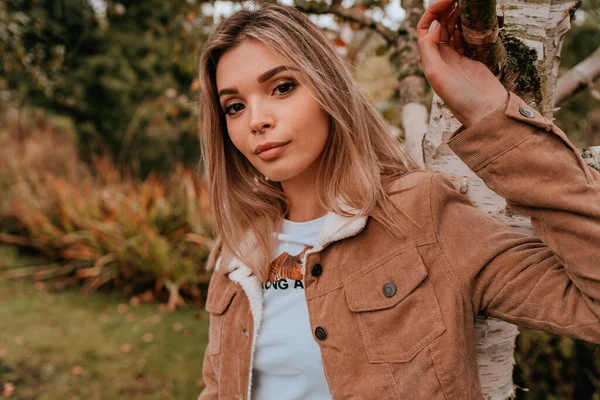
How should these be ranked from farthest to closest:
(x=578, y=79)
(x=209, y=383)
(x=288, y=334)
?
1. (x=209, y=383)
2. (x=578, y=79)
3. (x=288, y=334)

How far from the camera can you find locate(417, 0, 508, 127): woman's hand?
102 cm

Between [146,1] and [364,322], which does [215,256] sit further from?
[146,1]

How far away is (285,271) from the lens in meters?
1.57

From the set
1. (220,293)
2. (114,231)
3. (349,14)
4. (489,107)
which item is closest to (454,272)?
(489,107)

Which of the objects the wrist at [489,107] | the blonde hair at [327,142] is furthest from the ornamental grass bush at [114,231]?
the wrist at [489,107]

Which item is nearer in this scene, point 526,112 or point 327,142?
point 526,112

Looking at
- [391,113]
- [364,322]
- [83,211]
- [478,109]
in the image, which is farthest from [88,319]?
[478,109]

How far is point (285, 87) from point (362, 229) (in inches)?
19.1

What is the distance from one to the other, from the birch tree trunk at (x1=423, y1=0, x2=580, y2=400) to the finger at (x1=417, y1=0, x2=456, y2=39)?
11 centimetres

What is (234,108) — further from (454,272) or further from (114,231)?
(114,231)

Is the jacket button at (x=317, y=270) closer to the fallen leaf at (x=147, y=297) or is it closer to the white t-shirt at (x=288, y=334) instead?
the white t-shirt at (x=288, y=334)

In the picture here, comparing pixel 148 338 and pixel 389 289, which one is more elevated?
pixel 389 289

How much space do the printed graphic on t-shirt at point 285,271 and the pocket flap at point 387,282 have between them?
0.25 m

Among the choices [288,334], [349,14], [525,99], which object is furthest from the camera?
[349,14]
